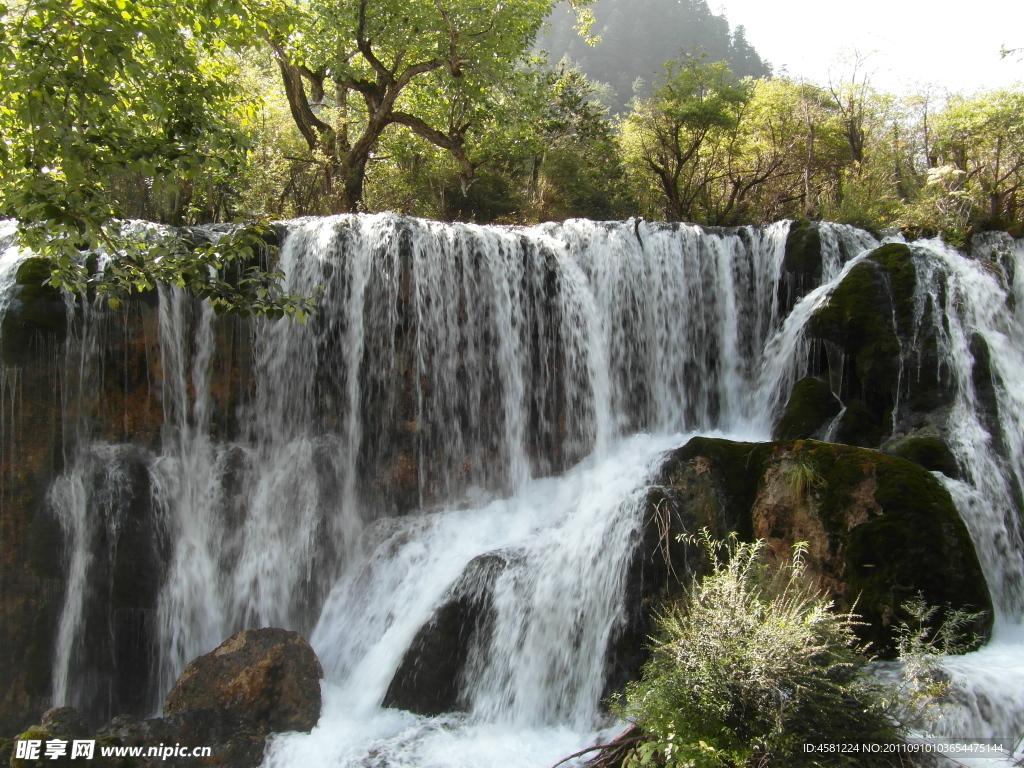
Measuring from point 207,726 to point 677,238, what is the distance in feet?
29.9

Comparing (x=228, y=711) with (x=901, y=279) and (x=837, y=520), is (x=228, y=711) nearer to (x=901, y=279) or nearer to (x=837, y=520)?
(x=837, y=520)

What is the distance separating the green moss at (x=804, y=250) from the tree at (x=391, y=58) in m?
7.29

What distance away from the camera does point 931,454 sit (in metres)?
7.50

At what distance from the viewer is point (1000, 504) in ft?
23.4

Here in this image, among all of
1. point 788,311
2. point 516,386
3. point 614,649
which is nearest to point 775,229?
point 788,311

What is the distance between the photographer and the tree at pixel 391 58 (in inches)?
550

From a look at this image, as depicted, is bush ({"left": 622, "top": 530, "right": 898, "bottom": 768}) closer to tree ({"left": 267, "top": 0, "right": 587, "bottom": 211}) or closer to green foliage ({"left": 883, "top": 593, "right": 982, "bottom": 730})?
green foliage ({"left": 883, "top": 593, "right": 982, "bottom": 730})

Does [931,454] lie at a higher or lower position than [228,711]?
higher

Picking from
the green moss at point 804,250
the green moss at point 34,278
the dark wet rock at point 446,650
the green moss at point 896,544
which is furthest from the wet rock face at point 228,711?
the green moss at point 804,250

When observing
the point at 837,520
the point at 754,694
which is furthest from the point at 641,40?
the point at 754,694

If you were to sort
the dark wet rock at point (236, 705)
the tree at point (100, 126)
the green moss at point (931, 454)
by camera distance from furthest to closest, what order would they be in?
the green moss at point (931, 454) < the dark wet rock at point (236, 705) < the tree at point (100, 126)

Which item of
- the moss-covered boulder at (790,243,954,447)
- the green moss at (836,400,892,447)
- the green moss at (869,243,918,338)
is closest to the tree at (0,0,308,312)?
the green moss at (836,400,892,447)

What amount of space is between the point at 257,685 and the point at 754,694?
179 inches

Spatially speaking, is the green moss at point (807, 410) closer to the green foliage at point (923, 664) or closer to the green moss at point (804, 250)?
the green moss at point (804, 250)
